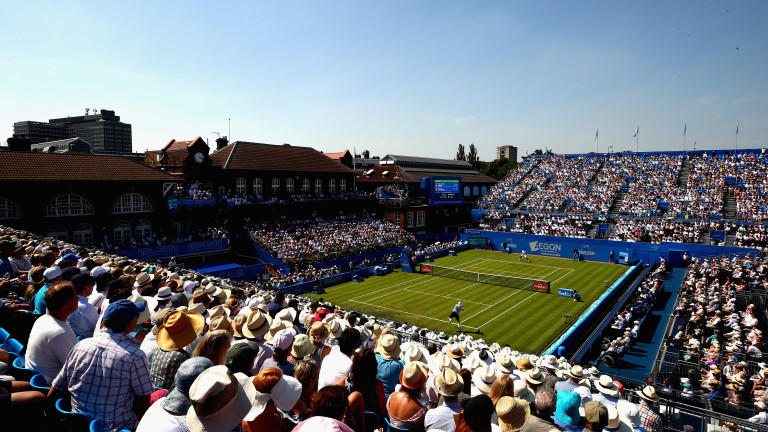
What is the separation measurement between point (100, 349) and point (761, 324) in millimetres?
27429

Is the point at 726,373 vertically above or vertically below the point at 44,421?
below

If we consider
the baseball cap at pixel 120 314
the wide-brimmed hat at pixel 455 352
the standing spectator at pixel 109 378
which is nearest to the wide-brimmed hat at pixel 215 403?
the standing spectator at pixel 109 378

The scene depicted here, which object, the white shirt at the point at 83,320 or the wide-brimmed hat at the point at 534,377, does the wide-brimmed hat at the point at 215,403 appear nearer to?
the white shirt at the point at 83,320

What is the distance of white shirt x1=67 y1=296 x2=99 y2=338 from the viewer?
19.9ft

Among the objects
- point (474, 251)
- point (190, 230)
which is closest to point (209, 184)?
point (190, 230)

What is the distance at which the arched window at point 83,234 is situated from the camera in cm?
2920

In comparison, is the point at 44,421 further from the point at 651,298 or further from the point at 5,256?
the point at 651,298

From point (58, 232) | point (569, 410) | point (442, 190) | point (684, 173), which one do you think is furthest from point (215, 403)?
point (684, 173)

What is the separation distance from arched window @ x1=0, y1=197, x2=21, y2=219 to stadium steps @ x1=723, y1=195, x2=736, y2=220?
194ft

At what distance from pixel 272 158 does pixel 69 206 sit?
2015 cm

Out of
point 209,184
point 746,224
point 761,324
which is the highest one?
point 209,184

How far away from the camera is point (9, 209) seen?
26.4 meters

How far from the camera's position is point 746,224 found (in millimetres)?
40656

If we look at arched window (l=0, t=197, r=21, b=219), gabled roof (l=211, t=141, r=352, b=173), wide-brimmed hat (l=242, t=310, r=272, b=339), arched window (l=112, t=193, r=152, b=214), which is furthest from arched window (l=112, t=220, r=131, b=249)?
wide-brimmed hat (l=242, t=310, r=272, b=339)
